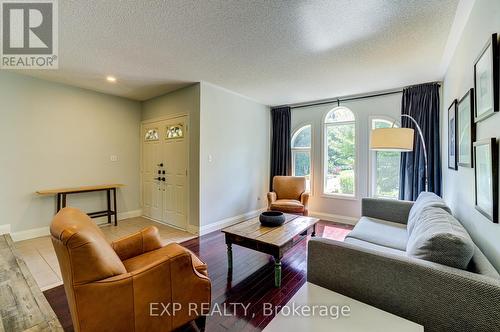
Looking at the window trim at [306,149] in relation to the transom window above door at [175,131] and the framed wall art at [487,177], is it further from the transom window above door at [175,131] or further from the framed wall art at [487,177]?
the framed wall art at [487,177]

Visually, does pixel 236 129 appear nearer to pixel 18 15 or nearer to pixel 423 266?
pixel 18 15

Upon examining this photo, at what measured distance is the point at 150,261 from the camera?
66.2 inches

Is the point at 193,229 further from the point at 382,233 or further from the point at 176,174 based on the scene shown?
the point at 382,233

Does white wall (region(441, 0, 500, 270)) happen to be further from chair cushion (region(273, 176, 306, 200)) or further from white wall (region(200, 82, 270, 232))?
white wall (region(200, 82, 270, 232))

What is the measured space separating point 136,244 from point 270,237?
126cm

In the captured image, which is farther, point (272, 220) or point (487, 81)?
point (272, 220)

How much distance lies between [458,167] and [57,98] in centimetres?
564

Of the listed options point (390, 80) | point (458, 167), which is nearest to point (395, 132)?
point (458, 167)

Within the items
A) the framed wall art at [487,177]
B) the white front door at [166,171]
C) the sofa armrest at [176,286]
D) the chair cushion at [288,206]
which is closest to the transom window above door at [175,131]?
the white front door at [166,171]

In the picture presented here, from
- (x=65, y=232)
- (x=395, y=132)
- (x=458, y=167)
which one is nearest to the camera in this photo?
(x=65, y=232)

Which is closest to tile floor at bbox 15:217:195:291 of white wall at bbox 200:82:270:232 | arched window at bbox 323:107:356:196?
Answer: white wall at bbox 200:82:270:232

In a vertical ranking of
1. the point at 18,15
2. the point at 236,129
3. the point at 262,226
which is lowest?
the point at 262,226

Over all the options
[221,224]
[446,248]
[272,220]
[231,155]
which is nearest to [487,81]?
[446,248]

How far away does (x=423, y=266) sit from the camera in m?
1.19
